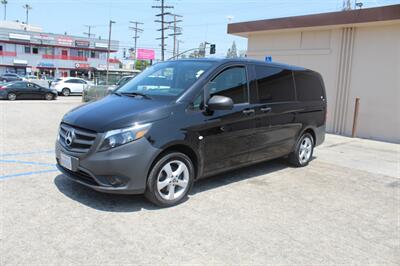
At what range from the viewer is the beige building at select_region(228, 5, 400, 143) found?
10977 mm

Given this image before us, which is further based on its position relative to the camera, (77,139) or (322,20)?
(322,20)

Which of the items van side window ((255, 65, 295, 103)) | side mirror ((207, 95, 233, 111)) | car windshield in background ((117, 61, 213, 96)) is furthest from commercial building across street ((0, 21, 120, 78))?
side mirror ((207, 95, 233, 111))

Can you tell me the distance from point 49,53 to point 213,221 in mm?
71330

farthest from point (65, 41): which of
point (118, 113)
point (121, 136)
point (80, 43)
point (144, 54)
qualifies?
point (121, 136)

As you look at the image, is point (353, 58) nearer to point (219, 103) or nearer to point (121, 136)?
point (219, 103)

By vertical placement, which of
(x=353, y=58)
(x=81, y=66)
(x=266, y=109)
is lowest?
(x=266, y=109)

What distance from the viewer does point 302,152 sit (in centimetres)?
706

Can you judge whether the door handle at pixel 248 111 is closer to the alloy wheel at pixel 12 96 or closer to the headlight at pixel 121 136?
the headlight at pixel 121 136

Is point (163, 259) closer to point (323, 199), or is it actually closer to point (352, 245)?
point (352, 245)

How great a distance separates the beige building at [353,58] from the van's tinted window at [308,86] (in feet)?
15.9

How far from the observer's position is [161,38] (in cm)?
5012

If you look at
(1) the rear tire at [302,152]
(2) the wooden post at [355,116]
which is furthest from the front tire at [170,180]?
(2) the wooden post at [355,116]

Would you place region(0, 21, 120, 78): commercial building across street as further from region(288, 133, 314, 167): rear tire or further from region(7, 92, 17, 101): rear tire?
region(288, 133, 314, 167): rear tire

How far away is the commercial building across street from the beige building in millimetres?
62054
